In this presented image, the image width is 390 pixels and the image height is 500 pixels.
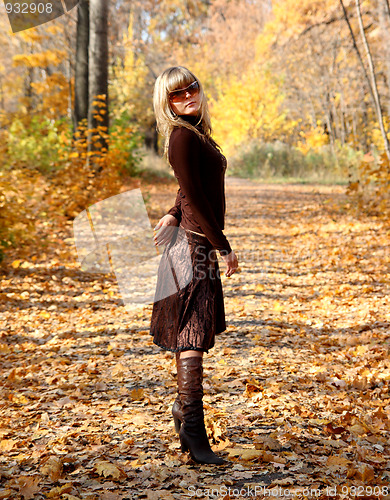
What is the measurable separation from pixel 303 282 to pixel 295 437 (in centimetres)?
400

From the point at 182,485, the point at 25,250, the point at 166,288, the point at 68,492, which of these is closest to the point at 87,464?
the point at 68,492

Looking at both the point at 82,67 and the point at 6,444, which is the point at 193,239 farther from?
the point at 82,67

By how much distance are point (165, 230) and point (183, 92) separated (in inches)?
27.7

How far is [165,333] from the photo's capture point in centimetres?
265

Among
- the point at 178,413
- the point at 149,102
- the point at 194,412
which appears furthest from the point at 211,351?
the point at 149,102

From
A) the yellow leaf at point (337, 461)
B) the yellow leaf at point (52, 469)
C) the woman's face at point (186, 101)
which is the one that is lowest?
the yellow leaf at point (337, 461)

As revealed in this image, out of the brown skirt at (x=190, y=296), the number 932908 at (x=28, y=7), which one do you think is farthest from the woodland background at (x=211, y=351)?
the number 932908 at (x=28, y=7)

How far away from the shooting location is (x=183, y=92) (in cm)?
248

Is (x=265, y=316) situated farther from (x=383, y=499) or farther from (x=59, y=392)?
(x=383, y=499)

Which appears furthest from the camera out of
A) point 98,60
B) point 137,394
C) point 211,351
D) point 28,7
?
point 28,7

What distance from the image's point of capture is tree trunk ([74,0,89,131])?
37.0 feet

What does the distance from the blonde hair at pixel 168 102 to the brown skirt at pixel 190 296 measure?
525 millimetres

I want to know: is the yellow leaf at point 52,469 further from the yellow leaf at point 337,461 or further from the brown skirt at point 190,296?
the yellow leaf at point 337,461

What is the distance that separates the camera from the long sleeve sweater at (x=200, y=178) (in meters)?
2.40
